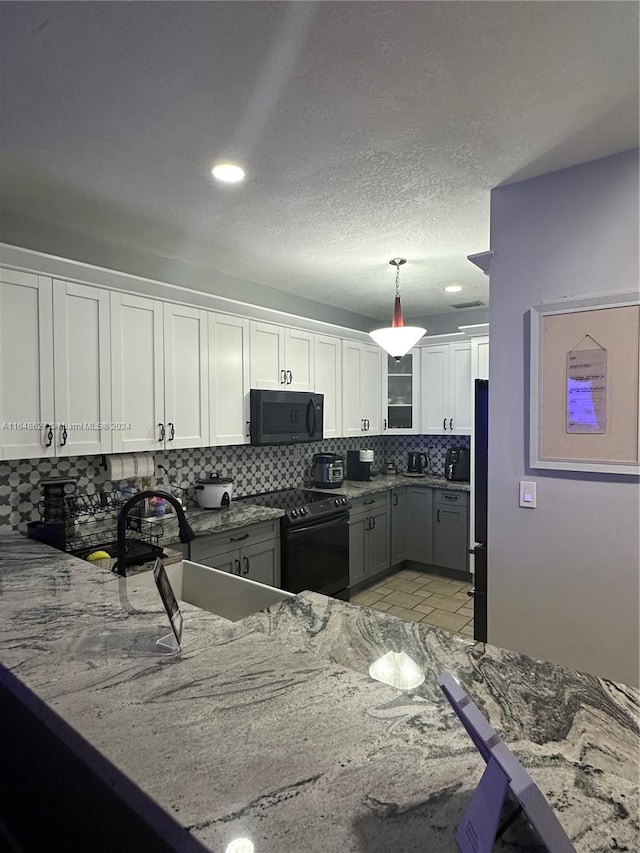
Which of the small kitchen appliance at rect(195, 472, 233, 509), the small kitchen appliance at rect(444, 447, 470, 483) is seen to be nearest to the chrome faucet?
the small kitchen appliance at rect(195, 472, 233, 509)

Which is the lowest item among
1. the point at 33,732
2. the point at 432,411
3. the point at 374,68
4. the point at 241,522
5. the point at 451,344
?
the point at 33,732

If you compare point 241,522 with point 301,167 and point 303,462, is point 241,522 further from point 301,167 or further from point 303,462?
point 301,167

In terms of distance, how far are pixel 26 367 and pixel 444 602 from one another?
11.6ft

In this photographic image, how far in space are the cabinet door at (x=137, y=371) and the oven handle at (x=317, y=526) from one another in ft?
3.64

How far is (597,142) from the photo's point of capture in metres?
1.91

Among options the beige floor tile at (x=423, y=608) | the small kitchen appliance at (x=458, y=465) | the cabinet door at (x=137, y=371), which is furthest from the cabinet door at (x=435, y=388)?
the cabinet door at (x=137, y=371)

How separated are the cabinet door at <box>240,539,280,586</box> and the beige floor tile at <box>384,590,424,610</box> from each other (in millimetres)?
1269

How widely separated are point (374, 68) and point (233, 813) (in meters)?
1.84

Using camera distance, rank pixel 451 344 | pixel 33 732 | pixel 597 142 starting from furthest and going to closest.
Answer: pixel 451 344 → pixel 597 142 → pixel 33 732

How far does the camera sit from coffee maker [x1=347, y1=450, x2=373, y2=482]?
4.90m

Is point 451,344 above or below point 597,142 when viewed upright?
below

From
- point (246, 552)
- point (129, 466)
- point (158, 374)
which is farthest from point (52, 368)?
point (246, 552)

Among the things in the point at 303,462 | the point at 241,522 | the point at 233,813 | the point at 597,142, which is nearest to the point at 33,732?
the point at 233,813

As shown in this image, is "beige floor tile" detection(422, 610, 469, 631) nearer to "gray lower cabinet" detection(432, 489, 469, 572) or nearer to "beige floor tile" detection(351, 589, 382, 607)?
"beige floor tile" detection(351, 589, 382, 607)
